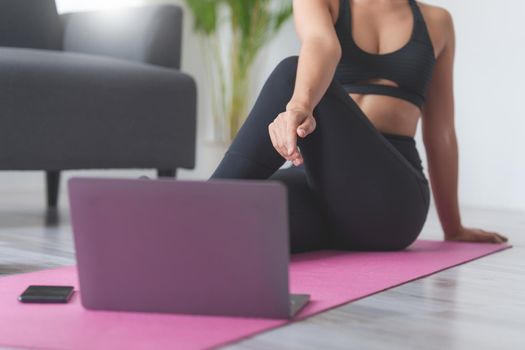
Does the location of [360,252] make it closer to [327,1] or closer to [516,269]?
[516,269]

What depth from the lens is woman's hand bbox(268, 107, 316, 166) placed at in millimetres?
1171

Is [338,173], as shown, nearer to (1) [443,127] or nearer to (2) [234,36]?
(1) [443,127]

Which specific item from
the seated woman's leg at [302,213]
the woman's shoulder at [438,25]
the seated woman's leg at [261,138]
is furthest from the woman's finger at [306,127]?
the woman's shoulder at [438,25]

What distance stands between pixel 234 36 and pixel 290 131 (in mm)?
2951

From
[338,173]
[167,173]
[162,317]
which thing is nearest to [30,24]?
[167,173]

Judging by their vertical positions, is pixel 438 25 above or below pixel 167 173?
above

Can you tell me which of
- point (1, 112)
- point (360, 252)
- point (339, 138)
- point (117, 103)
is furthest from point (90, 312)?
point (117, 103)

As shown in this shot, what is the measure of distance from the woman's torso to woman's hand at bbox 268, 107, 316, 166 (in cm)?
41

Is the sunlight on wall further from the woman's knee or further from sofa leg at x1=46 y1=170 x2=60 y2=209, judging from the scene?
the woman's knee

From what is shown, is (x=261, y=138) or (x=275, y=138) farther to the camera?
(x=261, y=138)

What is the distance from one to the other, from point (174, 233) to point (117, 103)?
1.40 m

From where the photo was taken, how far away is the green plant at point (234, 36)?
3.94 meters

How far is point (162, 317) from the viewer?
1014 mm

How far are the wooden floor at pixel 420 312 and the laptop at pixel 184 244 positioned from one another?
0.08 meters
